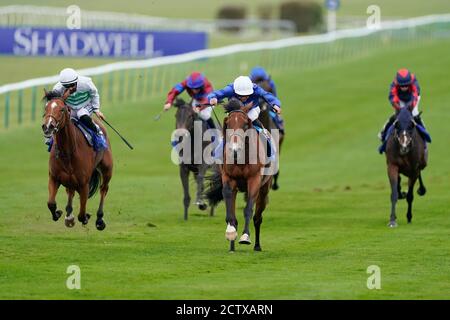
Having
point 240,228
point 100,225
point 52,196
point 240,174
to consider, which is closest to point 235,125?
point 240,174

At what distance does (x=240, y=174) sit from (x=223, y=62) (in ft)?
93.1

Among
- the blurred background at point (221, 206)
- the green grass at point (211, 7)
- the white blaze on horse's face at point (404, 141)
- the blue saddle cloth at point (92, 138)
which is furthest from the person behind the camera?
the green grass at point (211, 7)

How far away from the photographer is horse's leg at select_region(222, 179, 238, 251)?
50.0ft

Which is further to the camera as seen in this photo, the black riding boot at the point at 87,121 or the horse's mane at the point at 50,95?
the black riding boot at the point at 87,121

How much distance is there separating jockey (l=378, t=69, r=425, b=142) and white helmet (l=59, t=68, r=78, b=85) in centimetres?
569

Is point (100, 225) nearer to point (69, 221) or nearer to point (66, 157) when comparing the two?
point (69, 221)

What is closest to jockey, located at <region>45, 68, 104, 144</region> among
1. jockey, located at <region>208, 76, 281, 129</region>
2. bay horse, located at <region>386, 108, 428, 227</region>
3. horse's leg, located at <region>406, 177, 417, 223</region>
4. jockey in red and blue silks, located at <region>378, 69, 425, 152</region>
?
jockey, located at <region>208, 76, 281, 129</region>

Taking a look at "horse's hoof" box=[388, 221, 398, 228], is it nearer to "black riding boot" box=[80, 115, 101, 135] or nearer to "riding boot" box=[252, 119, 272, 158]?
"riding boot" box=[252, 119, 272, 158]

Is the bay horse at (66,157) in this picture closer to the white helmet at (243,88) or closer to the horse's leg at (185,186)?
the white helmet at (243,88)

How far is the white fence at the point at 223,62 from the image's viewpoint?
Answer: 1371 inches

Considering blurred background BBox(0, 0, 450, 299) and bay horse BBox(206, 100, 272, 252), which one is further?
bay horse BBox(206, 100, 272, 252)

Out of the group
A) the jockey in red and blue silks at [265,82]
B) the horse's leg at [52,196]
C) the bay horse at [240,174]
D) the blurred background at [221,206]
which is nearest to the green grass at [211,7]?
the blurred background at [221,206]

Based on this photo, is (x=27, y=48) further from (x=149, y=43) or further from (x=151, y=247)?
(x=151, y=247)

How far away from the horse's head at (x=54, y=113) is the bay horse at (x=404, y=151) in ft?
19.6
